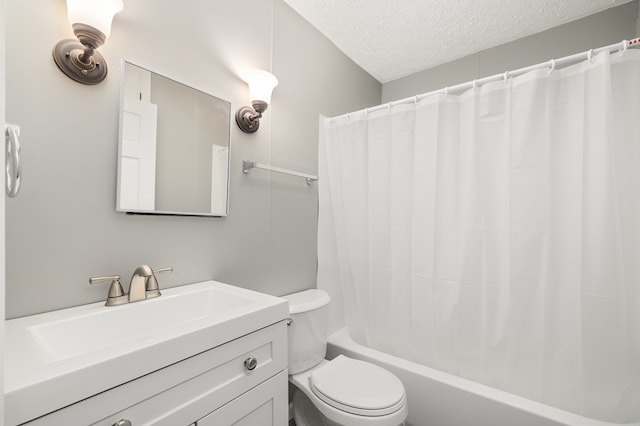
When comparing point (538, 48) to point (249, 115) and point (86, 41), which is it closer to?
point (249, 115)

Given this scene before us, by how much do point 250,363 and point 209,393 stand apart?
14 cm

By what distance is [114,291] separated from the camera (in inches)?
38.0

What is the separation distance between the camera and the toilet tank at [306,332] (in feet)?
4.52

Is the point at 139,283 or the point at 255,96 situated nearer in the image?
the point at 139,283

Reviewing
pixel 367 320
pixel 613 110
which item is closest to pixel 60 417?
pixel 367 320

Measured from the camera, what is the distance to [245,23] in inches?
58.3

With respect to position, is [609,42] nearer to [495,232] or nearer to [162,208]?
[495,232]

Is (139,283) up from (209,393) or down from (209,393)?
up

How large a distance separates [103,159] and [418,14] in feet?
6.13

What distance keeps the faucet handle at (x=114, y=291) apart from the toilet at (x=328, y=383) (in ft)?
2.25

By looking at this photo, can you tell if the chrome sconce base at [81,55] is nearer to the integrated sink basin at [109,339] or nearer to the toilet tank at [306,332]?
the integrated sink basin at [109,339]

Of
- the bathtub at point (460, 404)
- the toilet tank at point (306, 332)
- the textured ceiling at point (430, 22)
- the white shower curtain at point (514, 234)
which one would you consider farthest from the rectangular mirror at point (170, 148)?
the bathtub at point (460, 404)

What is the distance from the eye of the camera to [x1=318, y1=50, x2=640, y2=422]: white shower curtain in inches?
44.0

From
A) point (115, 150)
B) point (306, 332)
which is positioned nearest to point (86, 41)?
point (115, 150)
